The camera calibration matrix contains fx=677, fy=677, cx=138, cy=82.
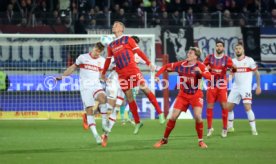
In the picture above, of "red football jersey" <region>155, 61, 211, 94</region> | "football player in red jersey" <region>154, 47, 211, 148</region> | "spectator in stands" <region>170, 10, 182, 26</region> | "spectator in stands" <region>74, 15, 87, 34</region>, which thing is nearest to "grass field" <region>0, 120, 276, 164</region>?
"football player in red jersey" <region>154, 47, 211, 148</region>

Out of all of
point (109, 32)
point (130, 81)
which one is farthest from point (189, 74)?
point (109, 32)

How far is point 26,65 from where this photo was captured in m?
21.7

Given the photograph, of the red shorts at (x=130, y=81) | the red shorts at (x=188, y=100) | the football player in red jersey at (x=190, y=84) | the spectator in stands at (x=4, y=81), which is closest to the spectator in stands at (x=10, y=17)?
the spectator in stands at (x=4, y=81)

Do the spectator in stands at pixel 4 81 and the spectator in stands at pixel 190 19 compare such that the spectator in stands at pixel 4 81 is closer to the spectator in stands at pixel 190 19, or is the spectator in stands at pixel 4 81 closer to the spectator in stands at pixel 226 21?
the spectator in stands at pixel 190 19

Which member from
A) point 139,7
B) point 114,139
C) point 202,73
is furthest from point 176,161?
point 139,7

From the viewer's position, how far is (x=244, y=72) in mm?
16406

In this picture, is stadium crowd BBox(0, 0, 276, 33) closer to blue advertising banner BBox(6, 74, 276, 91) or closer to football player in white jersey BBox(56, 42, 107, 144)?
blue advertising banner BBox(6, 74, 276, 91)

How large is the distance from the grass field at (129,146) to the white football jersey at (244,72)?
1.14 m

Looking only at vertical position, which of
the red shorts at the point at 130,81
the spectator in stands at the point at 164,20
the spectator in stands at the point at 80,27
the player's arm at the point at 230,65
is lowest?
the red shorts at the point at 130,81

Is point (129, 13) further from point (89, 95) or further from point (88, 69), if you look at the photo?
point (89, 95)

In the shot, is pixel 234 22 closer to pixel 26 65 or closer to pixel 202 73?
pixel 26 65

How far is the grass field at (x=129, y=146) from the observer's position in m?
10.7

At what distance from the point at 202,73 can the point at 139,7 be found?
47.5 feet

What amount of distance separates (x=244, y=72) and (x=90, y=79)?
4.25 m
